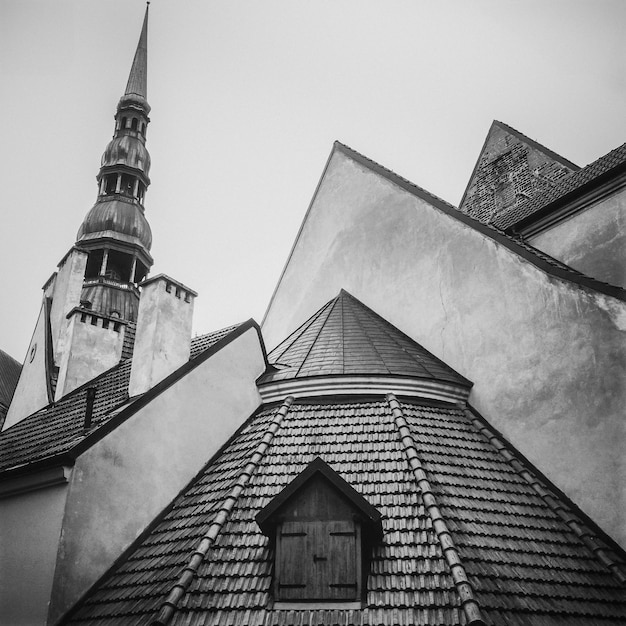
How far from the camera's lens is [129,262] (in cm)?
3059

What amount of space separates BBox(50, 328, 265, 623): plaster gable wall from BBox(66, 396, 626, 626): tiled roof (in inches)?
8.1

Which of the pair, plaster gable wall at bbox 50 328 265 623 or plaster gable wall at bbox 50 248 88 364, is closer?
plaster gable wall at bbox 50 328 265 623

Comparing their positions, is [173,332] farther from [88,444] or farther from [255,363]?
[88,444]

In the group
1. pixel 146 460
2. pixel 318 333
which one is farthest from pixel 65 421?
pixel 318 333

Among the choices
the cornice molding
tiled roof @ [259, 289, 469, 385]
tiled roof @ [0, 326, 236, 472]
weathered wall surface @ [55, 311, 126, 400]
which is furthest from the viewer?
weathered wall surface @ [55, 311, 126, 400]

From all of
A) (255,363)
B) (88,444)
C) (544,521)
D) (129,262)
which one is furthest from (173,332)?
(129,262)

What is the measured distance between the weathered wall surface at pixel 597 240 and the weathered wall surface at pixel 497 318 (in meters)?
2.15

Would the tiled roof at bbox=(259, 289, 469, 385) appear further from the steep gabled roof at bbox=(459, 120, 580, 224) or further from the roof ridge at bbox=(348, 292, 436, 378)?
the steep gabled roof at bbox=(459, 120, 580, 224)

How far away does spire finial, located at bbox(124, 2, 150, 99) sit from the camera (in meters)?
34.0

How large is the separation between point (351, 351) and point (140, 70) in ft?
98.5

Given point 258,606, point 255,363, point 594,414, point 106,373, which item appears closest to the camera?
point 258,606

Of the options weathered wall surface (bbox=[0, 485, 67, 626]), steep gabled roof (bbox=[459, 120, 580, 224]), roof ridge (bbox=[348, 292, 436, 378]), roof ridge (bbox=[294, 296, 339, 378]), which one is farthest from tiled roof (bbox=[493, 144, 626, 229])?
weathered wall surface (bbox=[0, 485, 67, 626])

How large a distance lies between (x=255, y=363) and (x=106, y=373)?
387cm

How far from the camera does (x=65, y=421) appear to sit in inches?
387
